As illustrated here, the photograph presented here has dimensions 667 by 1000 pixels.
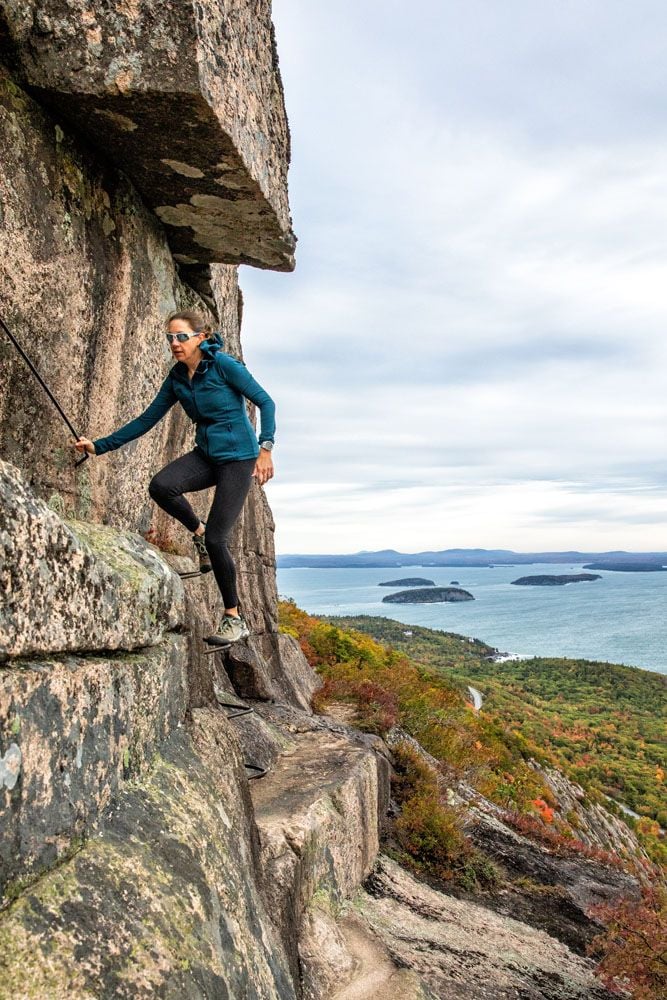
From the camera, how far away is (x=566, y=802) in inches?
1055

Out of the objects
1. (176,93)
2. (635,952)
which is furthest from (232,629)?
(635,952)

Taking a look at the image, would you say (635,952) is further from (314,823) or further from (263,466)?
(263,466)

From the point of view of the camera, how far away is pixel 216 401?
630 centimetres

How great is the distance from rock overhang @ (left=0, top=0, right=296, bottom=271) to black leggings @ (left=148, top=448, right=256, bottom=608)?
2730mm

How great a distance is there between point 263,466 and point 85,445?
1.69 m

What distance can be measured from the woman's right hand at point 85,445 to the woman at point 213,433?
121 mm

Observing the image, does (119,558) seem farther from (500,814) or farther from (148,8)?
(500,814)

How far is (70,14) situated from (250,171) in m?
1.86

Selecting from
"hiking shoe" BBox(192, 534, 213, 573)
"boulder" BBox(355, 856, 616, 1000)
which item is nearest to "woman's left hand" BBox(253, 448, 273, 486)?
"hiking shoe" BBox(192, 534, 213, 573)

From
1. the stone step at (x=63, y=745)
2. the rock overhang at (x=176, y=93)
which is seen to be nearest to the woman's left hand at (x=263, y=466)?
the stone step at (x=63, y=745)

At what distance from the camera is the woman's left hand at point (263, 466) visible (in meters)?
6.54

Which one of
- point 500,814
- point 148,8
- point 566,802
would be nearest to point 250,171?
point 148,8

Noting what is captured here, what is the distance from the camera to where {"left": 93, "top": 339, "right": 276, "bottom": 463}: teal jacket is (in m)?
6.28

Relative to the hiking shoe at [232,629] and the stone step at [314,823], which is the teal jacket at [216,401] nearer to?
the hiking shoe at [232,629]
